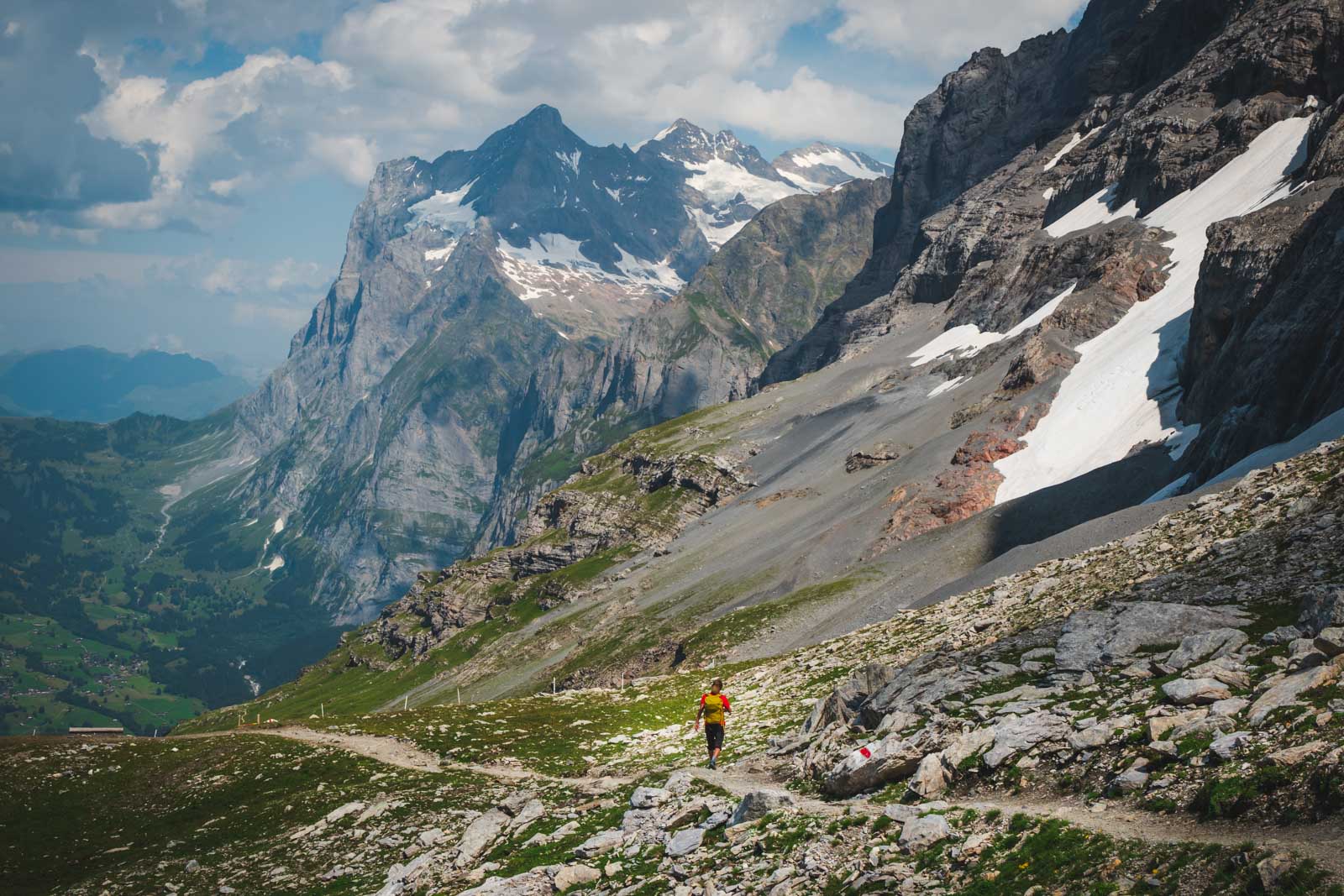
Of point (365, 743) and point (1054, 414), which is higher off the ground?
point (1054, 414)

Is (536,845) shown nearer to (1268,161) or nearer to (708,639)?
(708,639)

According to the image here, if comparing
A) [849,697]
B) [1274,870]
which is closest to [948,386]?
[849,697]

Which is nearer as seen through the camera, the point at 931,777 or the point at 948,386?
the point at 931,777

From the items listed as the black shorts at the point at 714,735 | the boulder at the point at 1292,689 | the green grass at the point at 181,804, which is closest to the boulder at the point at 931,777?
the boulder at the point at 1292,689

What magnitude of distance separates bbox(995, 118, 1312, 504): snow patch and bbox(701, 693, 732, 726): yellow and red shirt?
71087 millimetres

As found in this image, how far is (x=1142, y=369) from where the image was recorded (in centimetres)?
10738

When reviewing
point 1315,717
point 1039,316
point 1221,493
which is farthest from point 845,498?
point 1315,717

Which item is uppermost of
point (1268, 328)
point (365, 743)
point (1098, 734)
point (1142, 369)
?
point (1268, 328)

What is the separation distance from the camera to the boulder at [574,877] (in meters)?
24.7

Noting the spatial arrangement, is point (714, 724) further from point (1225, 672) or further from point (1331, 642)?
point (1331, 642)

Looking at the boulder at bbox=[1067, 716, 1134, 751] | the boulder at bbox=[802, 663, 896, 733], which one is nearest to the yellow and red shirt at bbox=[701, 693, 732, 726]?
the boulder at bbox=[802, 663, 896, 733]

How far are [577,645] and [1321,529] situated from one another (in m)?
128

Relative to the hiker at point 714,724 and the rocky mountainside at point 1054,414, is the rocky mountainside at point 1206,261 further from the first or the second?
the hiker at point 714,724

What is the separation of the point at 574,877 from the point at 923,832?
10.4 meters
